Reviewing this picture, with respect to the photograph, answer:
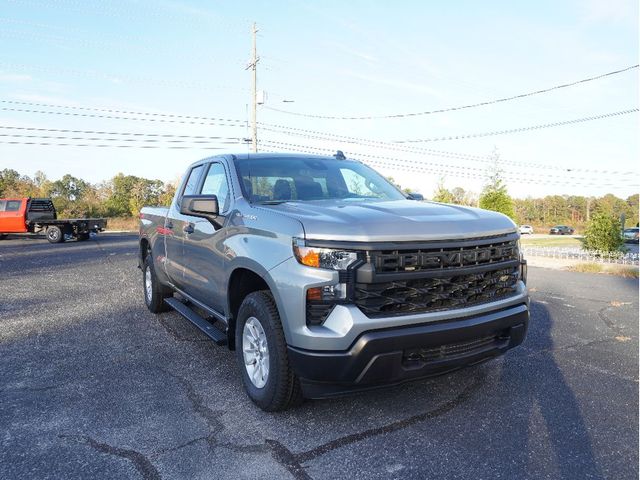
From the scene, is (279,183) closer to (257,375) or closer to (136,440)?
(257,375)

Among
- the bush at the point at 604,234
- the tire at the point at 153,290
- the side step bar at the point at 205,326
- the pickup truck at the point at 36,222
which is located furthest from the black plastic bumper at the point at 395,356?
the pickup truck at the point at 36,222

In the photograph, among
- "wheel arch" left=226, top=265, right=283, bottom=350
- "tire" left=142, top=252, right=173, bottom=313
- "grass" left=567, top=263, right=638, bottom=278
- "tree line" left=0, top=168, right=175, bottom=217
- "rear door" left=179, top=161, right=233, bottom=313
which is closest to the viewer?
"wheel arch" left=226, top=265, right=283, bottom=350

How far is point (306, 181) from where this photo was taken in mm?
4148

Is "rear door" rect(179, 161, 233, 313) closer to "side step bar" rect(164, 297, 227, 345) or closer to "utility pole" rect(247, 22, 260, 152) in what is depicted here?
"side step bar" rect(164, 297, 227, 345)

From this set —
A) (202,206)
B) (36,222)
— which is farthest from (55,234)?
(202,206)

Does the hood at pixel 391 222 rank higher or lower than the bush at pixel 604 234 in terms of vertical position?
higher

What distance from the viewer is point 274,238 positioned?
3.04 metres

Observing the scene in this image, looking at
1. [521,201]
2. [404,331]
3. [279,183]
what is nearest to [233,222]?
[279,183]

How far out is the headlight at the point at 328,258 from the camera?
272 cm

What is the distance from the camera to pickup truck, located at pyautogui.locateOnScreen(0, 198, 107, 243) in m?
20.8

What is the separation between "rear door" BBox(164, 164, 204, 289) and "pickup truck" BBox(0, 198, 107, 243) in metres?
18.1

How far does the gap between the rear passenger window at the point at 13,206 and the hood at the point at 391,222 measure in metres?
22.4

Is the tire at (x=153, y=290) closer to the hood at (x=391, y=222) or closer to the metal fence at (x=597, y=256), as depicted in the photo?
the hood at (x=391, y=222)

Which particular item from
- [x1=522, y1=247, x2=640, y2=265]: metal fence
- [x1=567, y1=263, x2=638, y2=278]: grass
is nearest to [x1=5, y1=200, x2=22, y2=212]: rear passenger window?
[x1=522, y1=247, x2=640, y2=265]: metal fence
